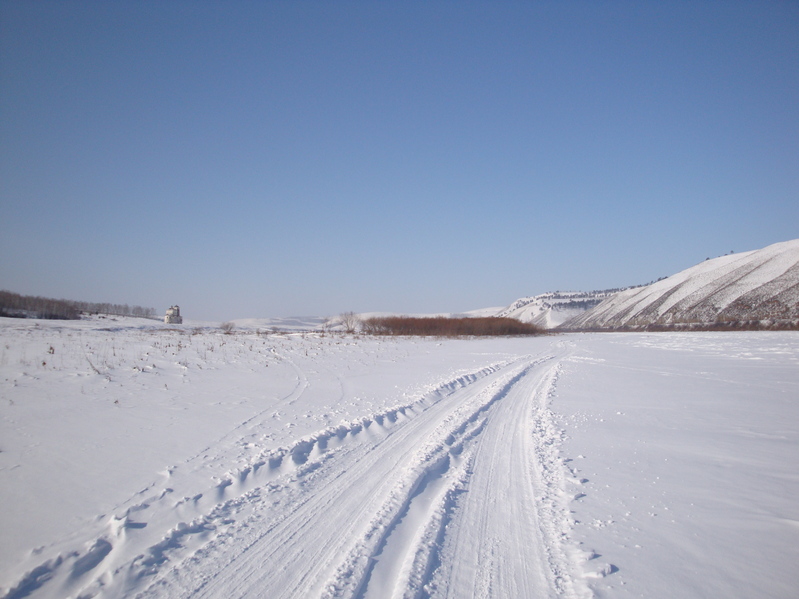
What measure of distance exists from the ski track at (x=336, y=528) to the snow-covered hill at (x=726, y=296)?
72.7 metres

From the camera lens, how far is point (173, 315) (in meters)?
70.0

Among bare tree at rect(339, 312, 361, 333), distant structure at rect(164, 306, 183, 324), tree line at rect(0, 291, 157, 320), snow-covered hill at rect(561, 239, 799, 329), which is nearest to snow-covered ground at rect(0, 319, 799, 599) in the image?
tree line at rect(0, 291, 157, 320)

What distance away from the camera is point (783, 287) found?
231 feet

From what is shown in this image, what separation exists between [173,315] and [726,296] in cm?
11021

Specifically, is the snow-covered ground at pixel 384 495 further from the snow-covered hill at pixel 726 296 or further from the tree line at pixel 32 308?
the snow-covered hill at pixel 726 296


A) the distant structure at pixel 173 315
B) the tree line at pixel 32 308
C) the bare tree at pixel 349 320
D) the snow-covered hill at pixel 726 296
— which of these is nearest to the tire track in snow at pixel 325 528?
the tree line at pixel 32 308

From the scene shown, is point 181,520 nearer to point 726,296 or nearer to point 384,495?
point 384,495

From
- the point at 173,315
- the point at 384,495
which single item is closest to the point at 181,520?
the point at 384,495

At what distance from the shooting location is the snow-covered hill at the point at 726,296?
6794 cm

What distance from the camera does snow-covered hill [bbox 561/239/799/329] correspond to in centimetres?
6794

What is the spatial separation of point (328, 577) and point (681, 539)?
3.17 meters

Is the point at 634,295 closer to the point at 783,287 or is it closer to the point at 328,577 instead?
the point at 783,287

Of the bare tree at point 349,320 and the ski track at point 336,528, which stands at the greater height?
the bare tree at point 349,320

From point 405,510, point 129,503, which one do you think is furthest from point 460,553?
point 129,503
